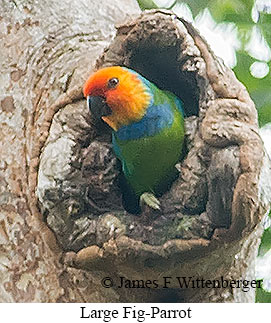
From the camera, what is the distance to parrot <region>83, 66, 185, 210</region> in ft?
5.69

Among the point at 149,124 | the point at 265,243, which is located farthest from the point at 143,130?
the point at 265,243

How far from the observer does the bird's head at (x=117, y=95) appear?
165 centimetres

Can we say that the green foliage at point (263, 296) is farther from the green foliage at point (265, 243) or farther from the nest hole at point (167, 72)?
the nest hole at point (167, 72)

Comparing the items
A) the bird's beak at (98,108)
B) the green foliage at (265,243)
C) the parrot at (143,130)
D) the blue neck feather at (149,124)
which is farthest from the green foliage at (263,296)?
the bird's beak at (98,108)

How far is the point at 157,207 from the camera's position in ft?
5.14

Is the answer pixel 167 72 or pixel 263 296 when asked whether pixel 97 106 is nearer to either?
pixel 167 72

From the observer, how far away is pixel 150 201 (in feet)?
5.27

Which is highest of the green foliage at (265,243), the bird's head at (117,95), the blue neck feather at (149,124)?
the bird's head at (117,95)

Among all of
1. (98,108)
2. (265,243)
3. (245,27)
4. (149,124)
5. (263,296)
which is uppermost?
(98,108)

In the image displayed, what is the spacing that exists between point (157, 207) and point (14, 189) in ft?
1.29

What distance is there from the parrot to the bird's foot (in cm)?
3

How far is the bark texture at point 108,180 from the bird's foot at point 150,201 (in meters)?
0.02

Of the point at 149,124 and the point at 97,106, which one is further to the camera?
the point at 149,124

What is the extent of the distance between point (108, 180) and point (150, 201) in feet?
0.45
